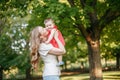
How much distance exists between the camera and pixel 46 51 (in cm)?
730

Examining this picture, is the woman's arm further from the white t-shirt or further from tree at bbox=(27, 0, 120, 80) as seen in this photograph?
tree at bbox=(27, 0, 120, 80)

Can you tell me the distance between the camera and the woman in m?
7.24

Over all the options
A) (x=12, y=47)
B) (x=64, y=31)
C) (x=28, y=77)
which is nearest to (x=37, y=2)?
(x=64, y=31)

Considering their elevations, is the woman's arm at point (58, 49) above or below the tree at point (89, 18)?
below

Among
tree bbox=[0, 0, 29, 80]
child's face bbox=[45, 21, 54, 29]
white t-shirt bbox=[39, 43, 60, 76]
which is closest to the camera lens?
white t-shirt bbox=[39, 43, 60, 76]

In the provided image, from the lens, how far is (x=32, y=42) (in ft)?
23.8

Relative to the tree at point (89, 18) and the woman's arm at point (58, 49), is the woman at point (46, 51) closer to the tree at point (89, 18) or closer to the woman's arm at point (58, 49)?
the woman's arm at point (58, 49)

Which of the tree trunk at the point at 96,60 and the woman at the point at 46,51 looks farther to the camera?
the tree trunk at the point at 96,60

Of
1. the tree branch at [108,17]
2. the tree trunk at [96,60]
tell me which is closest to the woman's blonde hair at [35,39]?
the tree branch at [108,17]

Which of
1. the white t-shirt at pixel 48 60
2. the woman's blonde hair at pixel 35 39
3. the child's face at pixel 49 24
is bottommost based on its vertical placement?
the white t-shirt at pixel 48 60

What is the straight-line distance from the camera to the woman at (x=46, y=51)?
7.24 metres

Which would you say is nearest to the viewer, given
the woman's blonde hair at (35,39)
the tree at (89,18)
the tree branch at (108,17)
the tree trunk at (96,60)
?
the woman's blonde hair at (35,39)

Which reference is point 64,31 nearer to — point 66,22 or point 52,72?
point 66,22

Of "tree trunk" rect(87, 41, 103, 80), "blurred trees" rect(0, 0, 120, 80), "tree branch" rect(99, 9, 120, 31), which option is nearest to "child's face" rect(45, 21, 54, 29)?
"blurred trees" rect(0, 0, 120, 80)
